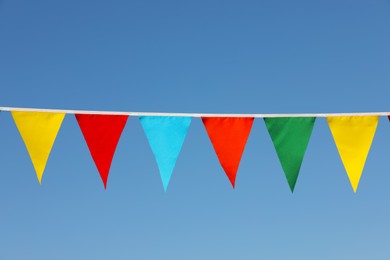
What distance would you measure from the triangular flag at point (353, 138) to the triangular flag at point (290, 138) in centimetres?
23

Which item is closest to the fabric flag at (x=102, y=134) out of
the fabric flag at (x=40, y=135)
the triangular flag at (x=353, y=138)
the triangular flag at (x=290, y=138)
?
the fabric flag at (x=40, y=135)

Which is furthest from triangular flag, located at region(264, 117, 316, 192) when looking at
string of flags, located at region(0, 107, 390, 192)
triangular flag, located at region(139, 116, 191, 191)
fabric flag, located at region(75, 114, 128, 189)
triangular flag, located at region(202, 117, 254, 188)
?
fabric flag, located at region(75, 114, 128, 189)

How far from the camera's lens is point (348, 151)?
4.95 meters

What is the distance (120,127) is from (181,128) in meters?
0.51

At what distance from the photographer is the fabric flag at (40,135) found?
462cm

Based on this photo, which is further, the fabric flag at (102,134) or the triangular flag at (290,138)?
the triangular flag at (290,138)

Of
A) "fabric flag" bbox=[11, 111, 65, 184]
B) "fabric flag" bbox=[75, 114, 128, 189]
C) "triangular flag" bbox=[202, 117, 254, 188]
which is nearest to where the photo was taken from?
"fabric flag" bbox=[11, 111, 65, 184]

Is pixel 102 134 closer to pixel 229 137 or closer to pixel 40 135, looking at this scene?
pixel 40 135

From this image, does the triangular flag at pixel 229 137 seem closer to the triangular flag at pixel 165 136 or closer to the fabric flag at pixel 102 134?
the triangular flag at pixel 165 136

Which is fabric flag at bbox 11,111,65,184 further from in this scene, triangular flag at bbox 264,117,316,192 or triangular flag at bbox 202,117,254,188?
triangular flag at bbox 264,117,316,192

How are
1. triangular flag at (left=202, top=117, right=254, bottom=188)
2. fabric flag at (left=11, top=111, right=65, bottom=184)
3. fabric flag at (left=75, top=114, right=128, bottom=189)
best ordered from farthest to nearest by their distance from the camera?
1. triangular flag at (left=202, top=117, right=254, bottom=188)
2. fabric flag at (left=75, top=114, right=128, bottom=189)
3. fabric flag at (left=11, top=111, right=65, bottom=184)

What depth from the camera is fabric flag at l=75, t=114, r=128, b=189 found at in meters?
4.73

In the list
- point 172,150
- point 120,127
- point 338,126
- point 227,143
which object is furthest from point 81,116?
point 338,126

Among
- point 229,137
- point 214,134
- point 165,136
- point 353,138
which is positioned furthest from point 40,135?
point 353,138
